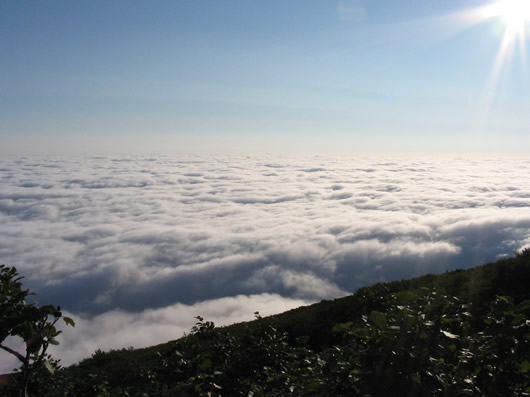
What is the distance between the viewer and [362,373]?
2.83 meters

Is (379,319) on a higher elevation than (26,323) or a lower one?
higher

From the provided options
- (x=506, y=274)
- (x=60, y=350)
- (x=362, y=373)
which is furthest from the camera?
(x=60, y=350)

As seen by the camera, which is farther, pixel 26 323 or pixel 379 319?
pixel 26 323

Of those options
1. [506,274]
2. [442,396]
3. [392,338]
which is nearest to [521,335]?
[442,396]

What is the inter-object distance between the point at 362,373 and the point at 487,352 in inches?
50.8

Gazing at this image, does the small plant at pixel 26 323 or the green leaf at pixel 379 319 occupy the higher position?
the green leaf at pixel 379 319

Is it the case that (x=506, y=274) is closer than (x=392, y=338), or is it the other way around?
(x=392, y=338)

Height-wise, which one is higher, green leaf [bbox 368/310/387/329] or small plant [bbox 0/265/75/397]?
green leaf [bbox 368/310/387/329]

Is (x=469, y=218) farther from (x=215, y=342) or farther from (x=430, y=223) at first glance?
(x=215, y=342)

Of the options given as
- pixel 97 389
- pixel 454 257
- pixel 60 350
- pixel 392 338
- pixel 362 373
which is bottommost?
pixel 60 350

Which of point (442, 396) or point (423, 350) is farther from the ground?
point (423, 350)

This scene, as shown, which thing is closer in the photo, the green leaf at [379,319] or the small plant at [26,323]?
the green leaf at [379,319]

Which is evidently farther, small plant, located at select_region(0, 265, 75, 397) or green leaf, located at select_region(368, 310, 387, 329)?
small plant, located at select_region(0, 265, 75, 397)

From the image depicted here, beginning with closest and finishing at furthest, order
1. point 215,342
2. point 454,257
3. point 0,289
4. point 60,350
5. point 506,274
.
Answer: point 0,289, point 215,342, point 506,274, point 60,350, point 454,257
